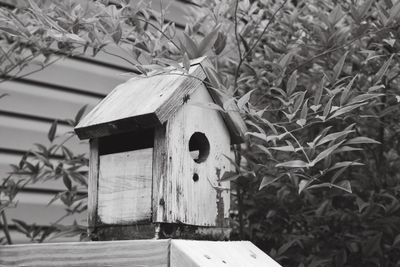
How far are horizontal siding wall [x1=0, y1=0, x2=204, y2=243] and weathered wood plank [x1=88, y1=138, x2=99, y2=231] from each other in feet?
4.16

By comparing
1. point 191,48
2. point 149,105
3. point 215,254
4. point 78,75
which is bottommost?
point 215,254

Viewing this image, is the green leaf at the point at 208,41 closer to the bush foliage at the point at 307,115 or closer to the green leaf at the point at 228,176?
the bush foliage at the point at 307,115

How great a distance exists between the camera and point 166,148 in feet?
4.49

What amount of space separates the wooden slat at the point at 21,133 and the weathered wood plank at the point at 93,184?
49.4 inches

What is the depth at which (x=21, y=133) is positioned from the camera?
2811 millimetres

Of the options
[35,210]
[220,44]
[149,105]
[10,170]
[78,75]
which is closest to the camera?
[149,105]

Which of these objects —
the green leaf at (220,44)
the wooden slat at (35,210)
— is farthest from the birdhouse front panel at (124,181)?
the wooden slat at (35,210)

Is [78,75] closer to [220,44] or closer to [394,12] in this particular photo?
[220,44]

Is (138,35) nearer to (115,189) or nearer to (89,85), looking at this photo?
(115,189)

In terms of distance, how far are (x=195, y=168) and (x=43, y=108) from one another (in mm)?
1663

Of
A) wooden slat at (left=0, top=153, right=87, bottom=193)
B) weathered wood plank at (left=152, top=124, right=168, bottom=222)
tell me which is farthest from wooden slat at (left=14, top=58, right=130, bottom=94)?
weathered wood plank at (left=152, top=124, right=168, bottom=222)

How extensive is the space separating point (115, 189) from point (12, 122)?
152 centimetres

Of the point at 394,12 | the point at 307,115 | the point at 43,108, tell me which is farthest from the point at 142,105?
the point at 43,108

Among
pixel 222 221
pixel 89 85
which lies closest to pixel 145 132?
pixel 222 221
